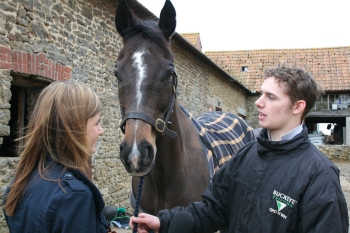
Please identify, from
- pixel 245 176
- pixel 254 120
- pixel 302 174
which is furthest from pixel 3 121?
pixel 254 120

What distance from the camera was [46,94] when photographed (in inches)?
59.3

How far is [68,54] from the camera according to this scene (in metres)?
5.84

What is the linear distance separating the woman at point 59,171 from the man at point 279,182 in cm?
68

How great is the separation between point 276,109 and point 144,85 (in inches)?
38.8

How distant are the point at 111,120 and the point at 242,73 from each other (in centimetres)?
1728

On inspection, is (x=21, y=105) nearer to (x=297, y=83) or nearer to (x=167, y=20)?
(x=167, y=20)

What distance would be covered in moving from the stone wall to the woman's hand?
6.01ft

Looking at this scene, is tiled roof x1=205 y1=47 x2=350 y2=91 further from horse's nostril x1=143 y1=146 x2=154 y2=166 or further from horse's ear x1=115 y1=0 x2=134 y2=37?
horse's nostril x1=143 y1=146 x2=154 y2=166

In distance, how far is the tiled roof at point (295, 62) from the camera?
832 inches

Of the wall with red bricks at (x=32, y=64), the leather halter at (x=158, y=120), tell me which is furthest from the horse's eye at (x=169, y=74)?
the wall with red bricks at (x=32, y=64)

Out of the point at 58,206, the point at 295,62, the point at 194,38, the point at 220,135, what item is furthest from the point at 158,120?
the point at 295,62

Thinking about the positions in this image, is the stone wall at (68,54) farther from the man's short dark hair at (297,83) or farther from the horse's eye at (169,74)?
the man's short dark hair at (297,83)

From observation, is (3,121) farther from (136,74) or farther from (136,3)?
(136,3)

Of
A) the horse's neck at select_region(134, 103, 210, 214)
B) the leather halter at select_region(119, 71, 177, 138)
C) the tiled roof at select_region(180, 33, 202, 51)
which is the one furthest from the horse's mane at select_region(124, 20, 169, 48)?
the tiled roof at select_region(180, 33, 202, 51)
